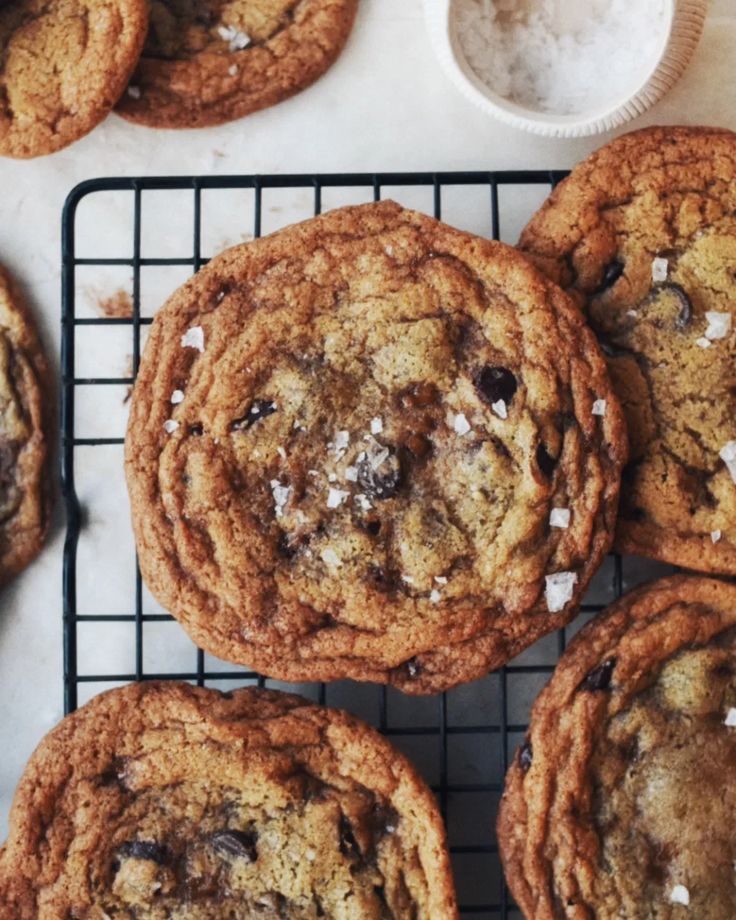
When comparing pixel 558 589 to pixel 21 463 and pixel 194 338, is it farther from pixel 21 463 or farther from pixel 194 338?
pixel 21 463

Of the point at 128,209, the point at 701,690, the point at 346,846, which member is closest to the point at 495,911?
the point at 346,846

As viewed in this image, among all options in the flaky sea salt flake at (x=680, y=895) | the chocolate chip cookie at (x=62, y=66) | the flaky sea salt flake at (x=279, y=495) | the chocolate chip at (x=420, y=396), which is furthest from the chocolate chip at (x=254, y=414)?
the flaky sea salt flake at (x=680, y=895)

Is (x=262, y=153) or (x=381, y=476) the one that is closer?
(x=381, y=476)

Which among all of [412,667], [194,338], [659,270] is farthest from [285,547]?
[659,270]

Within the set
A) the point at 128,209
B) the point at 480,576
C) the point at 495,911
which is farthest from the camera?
the point at 128,209

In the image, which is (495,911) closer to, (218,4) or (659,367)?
(659,367)

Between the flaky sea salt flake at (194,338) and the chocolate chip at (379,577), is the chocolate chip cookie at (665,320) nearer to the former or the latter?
the chocolate chip at (379,577)

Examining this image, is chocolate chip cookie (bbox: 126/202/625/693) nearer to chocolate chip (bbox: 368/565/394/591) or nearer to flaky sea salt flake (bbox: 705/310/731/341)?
chocolate chip (bbox: 368/565/394/591)
